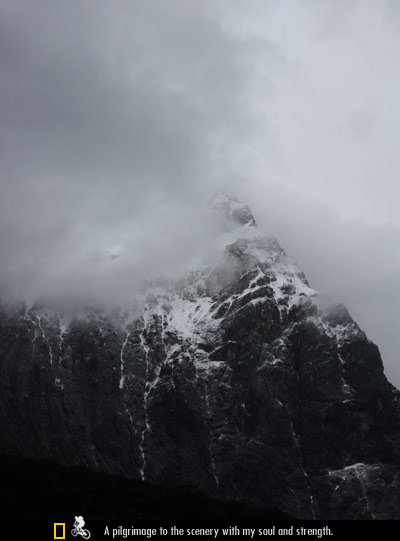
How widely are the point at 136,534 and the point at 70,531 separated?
8131 millimetres

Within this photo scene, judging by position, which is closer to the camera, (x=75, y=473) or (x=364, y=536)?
(x=364, y=536)

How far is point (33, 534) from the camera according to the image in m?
104

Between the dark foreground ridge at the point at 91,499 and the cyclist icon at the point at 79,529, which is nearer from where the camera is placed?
the cyclist icon at the point at 79,529

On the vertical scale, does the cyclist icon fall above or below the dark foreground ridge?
below

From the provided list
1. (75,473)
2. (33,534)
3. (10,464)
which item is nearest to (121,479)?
(75,473)

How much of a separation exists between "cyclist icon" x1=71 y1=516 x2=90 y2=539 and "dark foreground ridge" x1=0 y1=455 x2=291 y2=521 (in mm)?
9475

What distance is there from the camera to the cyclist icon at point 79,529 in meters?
105

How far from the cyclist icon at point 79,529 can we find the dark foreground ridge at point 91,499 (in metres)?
9.47

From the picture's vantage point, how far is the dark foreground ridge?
122 meters

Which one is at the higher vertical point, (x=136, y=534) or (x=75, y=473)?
(x=75, y=473)

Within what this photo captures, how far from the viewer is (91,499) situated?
433ft

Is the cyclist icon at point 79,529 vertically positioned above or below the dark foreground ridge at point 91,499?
below

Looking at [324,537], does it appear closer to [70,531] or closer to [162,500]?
[162,500]

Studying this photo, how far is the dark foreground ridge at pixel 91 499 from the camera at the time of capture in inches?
4820
